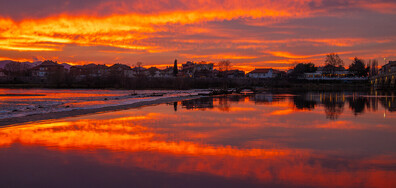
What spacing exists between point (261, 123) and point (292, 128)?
2.37 m

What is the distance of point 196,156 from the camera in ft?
35.0

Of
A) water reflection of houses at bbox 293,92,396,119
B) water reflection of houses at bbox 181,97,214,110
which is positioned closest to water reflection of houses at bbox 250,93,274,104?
water reflection of houses at bbox 293,92,396,119

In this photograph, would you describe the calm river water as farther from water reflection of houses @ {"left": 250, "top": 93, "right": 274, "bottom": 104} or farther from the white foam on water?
water reflection of houses @ {"left": 250, "top": 93, "right": 274, "bottom": 104}

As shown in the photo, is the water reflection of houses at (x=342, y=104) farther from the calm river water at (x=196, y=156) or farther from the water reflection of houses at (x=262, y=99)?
the calm river water at (x=196, y=156)

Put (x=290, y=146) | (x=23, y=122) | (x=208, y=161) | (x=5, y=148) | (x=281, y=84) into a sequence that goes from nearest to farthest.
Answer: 1. (x=208, y=161)
2. (x=5, y=148)
3. (x=290, y=146)
4. (x=23, y=122)
5. (x=281, y=84)

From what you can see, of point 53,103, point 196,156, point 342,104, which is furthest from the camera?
point 53,103

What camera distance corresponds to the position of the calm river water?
8211mm

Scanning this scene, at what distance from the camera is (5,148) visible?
1167cm

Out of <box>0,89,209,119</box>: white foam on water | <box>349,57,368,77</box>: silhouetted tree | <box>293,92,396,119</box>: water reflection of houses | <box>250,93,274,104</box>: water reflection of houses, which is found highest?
<box>349,57,368,77</box>: silhouetted tree

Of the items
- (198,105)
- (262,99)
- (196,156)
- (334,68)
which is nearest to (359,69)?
(334,68)

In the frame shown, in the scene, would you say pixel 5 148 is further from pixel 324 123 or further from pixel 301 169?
pixel 324 123

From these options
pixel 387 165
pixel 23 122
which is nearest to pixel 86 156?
pixel 387 165

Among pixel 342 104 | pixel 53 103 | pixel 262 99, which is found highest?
pixel 53 103

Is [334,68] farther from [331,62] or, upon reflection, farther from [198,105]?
[198,105]
